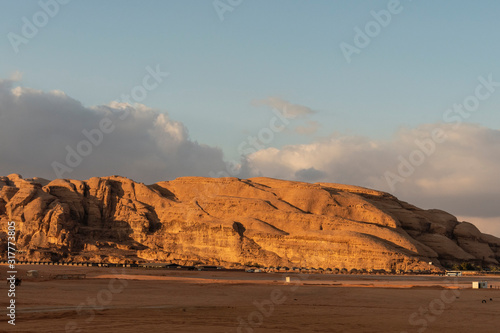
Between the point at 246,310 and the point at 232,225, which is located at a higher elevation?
the point at 232,225

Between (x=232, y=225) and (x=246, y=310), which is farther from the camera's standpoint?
(x=232, y=225)

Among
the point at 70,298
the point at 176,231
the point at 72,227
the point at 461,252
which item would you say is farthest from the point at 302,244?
the point at 70,298

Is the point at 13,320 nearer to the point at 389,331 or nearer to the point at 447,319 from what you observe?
the point at 389,331

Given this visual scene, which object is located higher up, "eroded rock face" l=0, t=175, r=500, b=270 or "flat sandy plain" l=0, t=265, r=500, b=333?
"eroded rock face" l=0, t=175, r=500, b=270

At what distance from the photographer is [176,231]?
105 m

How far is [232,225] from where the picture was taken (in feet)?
317

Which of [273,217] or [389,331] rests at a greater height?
[273,217]

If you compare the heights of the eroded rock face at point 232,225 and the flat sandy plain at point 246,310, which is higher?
the eroded rock face at point 232,225

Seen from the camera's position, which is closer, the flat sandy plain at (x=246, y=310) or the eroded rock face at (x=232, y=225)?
the flat sandy plain at (x=246, y=310)

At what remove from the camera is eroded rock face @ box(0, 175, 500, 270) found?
91.0 m

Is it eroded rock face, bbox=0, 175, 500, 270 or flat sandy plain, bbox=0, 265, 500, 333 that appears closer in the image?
flat sandy plain, bbox=0, 265, 500, 333

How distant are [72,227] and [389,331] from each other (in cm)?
9151

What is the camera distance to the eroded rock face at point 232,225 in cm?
9100

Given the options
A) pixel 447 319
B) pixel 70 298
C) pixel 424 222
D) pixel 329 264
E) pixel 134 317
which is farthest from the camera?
pixel 424 222
